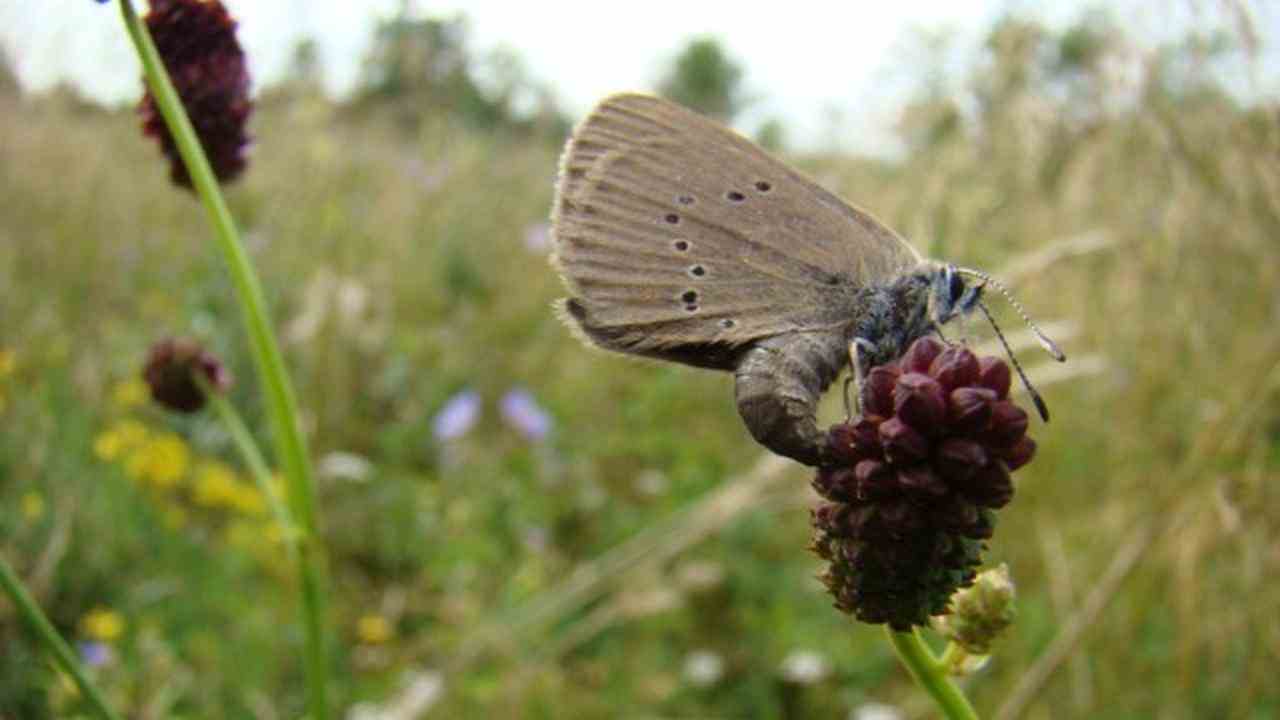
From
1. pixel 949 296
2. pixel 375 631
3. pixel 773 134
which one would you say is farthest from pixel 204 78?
pixel 773 134

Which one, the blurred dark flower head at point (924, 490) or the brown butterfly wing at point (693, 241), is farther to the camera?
the brown butterfly wing at point (693, 241)

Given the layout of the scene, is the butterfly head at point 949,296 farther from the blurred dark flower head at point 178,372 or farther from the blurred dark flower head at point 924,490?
the blurred dark flower head at point 178,372

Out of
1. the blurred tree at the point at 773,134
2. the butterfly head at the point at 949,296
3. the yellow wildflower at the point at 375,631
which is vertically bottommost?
the blurred tree at the point at 773,134

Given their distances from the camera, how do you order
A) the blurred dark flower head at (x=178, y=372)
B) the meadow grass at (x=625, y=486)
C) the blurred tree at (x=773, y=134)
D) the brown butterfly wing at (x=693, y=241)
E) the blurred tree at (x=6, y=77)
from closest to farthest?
the brown butterfly wing at (x=693, y=241)
the blurred dark flower head at (x=178, y=372)
the meadow grass at (x=625, y=486)
the blurred tree at (x=6, y=77)
the blurred tree at (x=773, y=134)

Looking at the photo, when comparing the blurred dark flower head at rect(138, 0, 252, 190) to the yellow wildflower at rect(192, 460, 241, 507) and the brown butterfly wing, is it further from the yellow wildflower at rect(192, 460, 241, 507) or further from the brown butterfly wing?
the yellow wildflower at rect(192, 460, 241, 507)

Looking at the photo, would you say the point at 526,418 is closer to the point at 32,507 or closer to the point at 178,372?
the point at 32,507

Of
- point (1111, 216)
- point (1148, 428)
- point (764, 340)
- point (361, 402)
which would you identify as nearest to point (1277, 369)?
point (764, 340)

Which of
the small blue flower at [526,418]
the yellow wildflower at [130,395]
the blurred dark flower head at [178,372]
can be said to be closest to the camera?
the blurred dark flower head at [178,372]

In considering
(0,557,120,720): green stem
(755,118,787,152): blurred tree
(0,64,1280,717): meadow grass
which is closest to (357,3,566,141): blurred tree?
(0,64,1280,717): meadow grass

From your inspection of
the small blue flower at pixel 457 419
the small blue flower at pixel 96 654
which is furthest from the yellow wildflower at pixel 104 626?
the small blue flower at pixel 457 419
